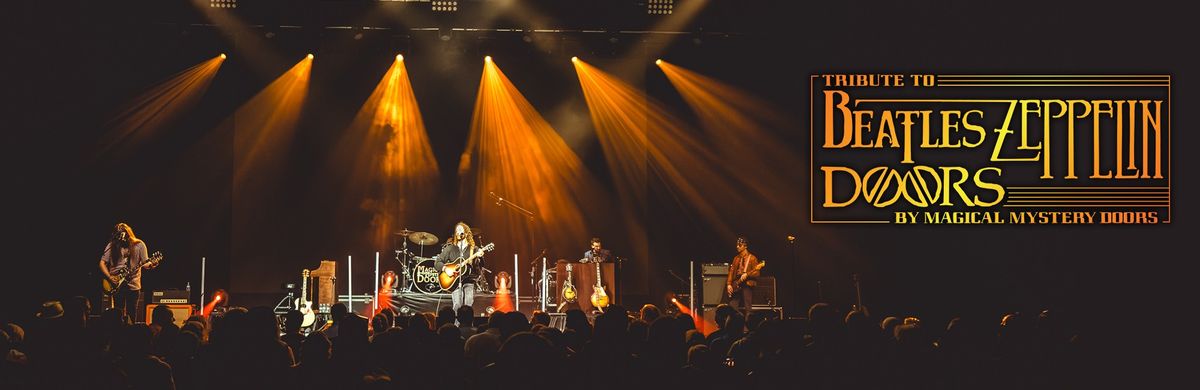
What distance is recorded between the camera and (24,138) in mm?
14172

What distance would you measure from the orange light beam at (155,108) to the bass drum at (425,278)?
4785 millimetres

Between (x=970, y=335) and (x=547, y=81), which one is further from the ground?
(x=547, y=81)

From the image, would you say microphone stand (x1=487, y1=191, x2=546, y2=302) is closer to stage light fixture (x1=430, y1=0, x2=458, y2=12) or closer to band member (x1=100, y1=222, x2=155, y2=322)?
stage light fixture (x1=430, y1=0, x2=458, y2=12)

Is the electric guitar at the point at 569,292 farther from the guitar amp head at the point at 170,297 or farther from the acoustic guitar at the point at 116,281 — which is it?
the acoustic guitar at the point at 116,281

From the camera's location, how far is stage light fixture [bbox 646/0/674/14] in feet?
48.7

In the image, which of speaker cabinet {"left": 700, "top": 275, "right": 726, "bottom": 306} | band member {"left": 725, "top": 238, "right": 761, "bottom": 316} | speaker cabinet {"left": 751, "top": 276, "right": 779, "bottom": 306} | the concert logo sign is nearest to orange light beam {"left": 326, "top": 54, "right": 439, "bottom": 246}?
speaker cabinet {"left": 700, "top": 275, "right": 726, "bottom": 306}

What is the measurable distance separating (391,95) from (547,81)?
104 inches

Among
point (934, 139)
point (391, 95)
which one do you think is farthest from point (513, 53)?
point (934, 139)

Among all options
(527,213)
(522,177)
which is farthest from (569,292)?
(522,177)

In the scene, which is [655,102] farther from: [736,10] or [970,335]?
[970,335]

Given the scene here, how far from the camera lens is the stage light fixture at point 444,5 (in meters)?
15.1

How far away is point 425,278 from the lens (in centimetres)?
1509

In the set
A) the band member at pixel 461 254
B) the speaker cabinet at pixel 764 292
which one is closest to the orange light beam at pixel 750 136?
the speaker cabinet at pixel 764 292

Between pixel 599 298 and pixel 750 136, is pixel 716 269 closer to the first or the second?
pixel 599 298
